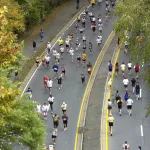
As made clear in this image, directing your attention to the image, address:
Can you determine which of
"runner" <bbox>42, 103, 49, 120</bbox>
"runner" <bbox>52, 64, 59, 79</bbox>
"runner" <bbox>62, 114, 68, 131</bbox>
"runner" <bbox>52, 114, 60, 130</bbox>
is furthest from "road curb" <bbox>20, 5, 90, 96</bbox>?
"runner" <bbox>62, 114, 68, 131</bbox>

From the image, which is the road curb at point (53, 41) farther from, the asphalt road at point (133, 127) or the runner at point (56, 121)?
the asphalt road at point (133, 127)

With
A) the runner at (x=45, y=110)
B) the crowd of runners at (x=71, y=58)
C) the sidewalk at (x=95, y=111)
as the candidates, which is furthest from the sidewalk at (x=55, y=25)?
the runner at (x=45, y=110)

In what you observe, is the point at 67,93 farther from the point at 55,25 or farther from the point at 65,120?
the point at 55,25

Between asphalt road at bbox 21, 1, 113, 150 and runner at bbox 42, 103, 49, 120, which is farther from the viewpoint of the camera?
runner at bbox 42, 103, 49, 120

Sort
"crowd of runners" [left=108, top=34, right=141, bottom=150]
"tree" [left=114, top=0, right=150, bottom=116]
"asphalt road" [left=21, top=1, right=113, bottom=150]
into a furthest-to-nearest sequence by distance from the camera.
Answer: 1. "crowd of runners" [left=108, top=34, right=141, bottom=150]
2. "asphalt road" [left=21, top=1, right=113, bottom=150]
3. "tree" [left=114, top=0, right=150, bottom=116]

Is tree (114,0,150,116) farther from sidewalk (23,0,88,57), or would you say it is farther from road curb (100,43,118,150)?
sidewalk (23,0,88,57)

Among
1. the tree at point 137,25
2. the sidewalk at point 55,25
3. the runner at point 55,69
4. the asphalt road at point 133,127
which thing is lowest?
the asphalt road at point 133,127

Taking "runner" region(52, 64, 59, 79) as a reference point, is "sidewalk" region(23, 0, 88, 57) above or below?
above

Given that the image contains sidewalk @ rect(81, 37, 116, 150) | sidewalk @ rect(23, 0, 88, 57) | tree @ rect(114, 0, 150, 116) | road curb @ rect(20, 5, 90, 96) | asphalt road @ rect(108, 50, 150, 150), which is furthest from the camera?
sidewalk @ rect(23, 0, 88, 57)

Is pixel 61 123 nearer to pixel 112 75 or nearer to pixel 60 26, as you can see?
pixel 112 75

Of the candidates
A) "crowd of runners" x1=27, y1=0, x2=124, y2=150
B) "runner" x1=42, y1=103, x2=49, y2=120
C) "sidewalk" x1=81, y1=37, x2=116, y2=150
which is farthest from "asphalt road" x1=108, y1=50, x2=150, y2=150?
"runner" x1=42, y1=103, x2=49, y2=120

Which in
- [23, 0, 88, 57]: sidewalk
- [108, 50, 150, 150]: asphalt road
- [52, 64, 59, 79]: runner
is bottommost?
[108, 50, 150, 150]: asphalt road
